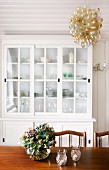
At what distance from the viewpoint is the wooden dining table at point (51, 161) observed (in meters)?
2.00

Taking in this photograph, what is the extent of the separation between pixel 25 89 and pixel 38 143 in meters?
2.35

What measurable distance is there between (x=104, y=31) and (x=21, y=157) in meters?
2.98

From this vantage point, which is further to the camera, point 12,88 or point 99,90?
point 99,90

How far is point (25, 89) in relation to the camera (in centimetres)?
439

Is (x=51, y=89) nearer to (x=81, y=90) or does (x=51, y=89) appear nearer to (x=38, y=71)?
(x=38, y=71)

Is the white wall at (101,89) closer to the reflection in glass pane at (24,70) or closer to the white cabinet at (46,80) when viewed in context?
the white cabinet at (46,80)

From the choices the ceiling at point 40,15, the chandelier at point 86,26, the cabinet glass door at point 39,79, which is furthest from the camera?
the cabinet glass door at point 39,79

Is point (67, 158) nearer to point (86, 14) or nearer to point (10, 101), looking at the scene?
point (86, 14)

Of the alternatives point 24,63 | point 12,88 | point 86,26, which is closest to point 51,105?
point 12,88

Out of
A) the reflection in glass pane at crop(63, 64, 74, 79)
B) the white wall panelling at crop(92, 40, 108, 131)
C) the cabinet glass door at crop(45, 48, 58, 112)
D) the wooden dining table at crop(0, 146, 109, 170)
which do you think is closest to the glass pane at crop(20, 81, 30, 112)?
the cabinet glass door at crop(45, 48, 58, 112)

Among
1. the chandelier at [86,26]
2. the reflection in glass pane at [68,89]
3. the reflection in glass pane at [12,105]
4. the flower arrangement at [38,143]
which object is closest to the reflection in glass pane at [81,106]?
the reflection in glass pane at [68,89]

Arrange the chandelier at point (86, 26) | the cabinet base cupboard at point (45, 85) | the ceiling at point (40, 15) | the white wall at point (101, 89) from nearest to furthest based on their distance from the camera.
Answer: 1. the chandelier at point (86, 26)
2. the ceiling at point (40, 15)
3. the cabinet base cupboard at point (45, 85)
4. the white wall at point (101, 89)

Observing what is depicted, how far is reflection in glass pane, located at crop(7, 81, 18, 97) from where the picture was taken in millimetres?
4355

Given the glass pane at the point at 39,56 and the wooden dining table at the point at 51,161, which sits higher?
the glass pane at the point at 39,56
